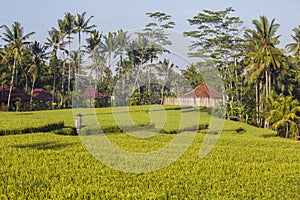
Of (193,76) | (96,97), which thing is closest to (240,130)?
(96,97)

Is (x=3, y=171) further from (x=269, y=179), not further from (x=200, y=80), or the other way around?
(x=200, y=80)

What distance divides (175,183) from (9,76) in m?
30.5

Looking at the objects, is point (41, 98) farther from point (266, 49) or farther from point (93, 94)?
point (266, 49)

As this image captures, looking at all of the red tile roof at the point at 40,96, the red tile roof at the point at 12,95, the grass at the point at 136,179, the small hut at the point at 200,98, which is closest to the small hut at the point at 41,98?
the red tile roof at the point at 40,96

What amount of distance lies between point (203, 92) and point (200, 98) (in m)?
2.95

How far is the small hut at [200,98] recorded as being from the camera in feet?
97.5

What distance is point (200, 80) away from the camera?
110 feet

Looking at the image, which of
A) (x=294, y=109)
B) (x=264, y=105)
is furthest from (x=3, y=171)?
(x=264, y=105)

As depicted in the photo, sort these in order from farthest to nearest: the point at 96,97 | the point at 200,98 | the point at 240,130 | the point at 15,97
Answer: the point at 200,98, the point at 96,97, the point at 15,97, the point at 240,130

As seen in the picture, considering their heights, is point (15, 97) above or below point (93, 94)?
below

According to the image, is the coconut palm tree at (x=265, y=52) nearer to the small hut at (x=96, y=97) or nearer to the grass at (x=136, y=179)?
the small hut at (x=96, y=97)

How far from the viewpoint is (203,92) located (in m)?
33.8

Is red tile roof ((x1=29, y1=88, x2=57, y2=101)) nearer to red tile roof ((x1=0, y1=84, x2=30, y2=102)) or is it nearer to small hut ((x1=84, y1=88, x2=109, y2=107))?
red tile roof ((x1=0, y1=84, x2=30, y2=102))

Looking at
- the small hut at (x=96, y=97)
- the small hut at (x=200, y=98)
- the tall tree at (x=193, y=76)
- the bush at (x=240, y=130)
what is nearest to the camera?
the bush at (x=240, y=130)
